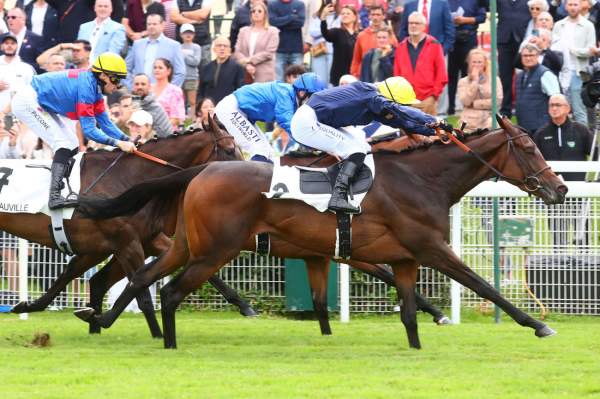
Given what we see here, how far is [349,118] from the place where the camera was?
28.7ft

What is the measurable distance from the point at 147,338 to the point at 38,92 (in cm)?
194

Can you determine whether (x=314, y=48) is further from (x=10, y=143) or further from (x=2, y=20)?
(x=10, y=143)

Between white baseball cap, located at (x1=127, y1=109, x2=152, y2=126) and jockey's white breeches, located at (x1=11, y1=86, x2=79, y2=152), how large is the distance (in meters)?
1.48

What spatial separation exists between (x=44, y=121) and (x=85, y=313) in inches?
58.6

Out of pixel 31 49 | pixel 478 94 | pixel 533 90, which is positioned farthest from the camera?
pixel 31 49

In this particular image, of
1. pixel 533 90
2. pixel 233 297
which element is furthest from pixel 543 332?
pixel 533 90

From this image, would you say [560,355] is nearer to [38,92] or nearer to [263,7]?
[38,92]

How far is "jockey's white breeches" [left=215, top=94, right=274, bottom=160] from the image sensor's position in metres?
10.4

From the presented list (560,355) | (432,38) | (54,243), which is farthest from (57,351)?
(432,38)

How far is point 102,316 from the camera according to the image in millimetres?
8781

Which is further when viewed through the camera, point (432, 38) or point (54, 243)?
point (432, 38)

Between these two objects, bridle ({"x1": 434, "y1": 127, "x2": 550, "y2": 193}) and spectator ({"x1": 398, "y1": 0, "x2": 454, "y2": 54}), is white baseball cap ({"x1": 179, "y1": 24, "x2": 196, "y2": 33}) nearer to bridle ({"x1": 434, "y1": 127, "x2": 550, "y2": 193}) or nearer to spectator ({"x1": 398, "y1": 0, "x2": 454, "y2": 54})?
spectator ({"x1": 398, "y1": 0, "x2": 454, "y2": 54})

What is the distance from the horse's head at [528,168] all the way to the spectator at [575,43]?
14.4 ft

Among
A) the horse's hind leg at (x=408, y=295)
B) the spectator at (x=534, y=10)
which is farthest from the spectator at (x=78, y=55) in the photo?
the horse's hind leg at (x=408, y=295)
